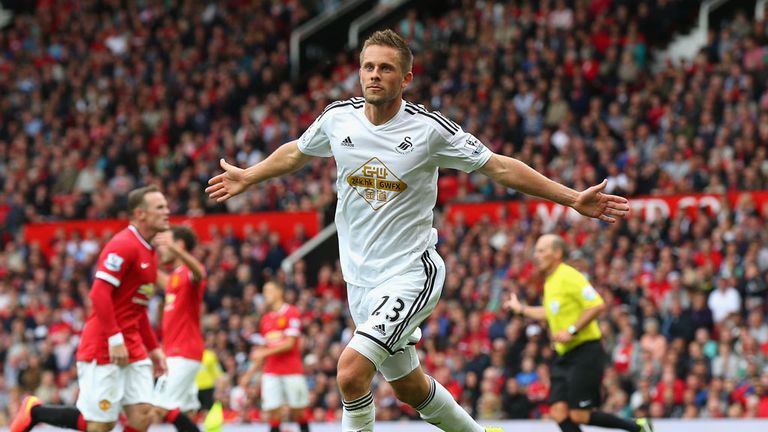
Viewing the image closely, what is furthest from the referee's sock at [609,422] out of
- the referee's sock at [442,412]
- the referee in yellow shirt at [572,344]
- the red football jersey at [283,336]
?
the red football jersey at [283,336]

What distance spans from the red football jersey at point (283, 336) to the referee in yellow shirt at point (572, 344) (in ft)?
9.92

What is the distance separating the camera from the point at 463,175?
20359 mm

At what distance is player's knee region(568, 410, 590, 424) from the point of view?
10633 millimetres

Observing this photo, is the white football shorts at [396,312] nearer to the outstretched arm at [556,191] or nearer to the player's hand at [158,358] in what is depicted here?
the outstretched arm at [556,191]

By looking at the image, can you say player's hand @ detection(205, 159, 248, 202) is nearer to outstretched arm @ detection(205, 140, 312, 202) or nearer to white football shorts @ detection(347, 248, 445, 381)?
outstretched arm @ detection(205, 140, 312, 202)

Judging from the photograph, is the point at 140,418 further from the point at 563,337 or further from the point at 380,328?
the point at 563,337

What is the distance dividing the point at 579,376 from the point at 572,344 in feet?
1.05

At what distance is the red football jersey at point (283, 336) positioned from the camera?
42.9ft

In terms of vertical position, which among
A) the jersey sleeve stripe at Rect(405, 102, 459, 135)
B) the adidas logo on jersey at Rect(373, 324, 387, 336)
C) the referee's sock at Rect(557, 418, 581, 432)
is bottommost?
the referee's sock at Rect(557, 418, 581, 432)

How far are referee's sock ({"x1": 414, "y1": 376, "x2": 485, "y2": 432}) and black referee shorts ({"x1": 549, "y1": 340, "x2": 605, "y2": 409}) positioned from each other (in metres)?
3.05

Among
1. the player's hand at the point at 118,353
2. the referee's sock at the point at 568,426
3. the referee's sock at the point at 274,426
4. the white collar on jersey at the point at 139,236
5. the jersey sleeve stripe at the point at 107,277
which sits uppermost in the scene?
the white collar on jersey at the point at 139,236

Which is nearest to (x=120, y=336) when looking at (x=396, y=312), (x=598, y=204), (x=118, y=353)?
(x=118, y=353)

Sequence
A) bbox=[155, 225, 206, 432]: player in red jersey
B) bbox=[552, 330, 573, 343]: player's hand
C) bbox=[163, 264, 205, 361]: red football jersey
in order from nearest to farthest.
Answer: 1. bbox=[552, 330, 573, 343]: player's hand
2. bbox=[155, 225, 206, 432]: player in red jersey
3. bbox=[163, 264, 205, 361]: red football jersey

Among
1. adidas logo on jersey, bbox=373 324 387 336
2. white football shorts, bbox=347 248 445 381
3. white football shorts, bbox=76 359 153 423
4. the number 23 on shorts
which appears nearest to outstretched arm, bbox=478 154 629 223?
white football shorts, bbox=347 248 445 381
